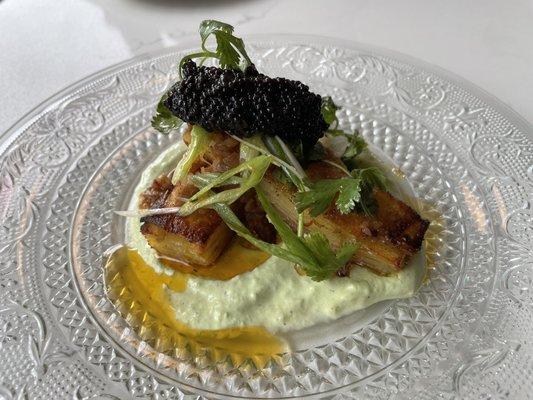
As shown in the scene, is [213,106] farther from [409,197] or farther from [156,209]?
[409,197]

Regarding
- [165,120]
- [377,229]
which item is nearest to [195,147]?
[165,120]

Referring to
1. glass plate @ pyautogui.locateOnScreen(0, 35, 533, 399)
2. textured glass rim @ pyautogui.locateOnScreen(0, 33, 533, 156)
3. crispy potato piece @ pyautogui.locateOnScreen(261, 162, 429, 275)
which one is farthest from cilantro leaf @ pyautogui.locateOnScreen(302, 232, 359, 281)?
textured glass rim @ pyautogui.locateOnScreen(0, 33, 533, 156)

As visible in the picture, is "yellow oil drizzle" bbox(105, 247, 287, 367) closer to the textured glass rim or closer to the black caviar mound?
the black caviar mound

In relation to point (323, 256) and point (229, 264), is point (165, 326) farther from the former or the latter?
point (323, 256)

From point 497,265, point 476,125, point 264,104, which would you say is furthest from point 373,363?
point 476,125

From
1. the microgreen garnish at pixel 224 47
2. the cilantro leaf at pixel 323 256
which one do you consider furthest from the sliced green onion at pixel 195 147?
the cilantro leaf at pixel 323 256

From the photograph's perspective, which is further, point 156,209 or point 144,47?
point 144,47
